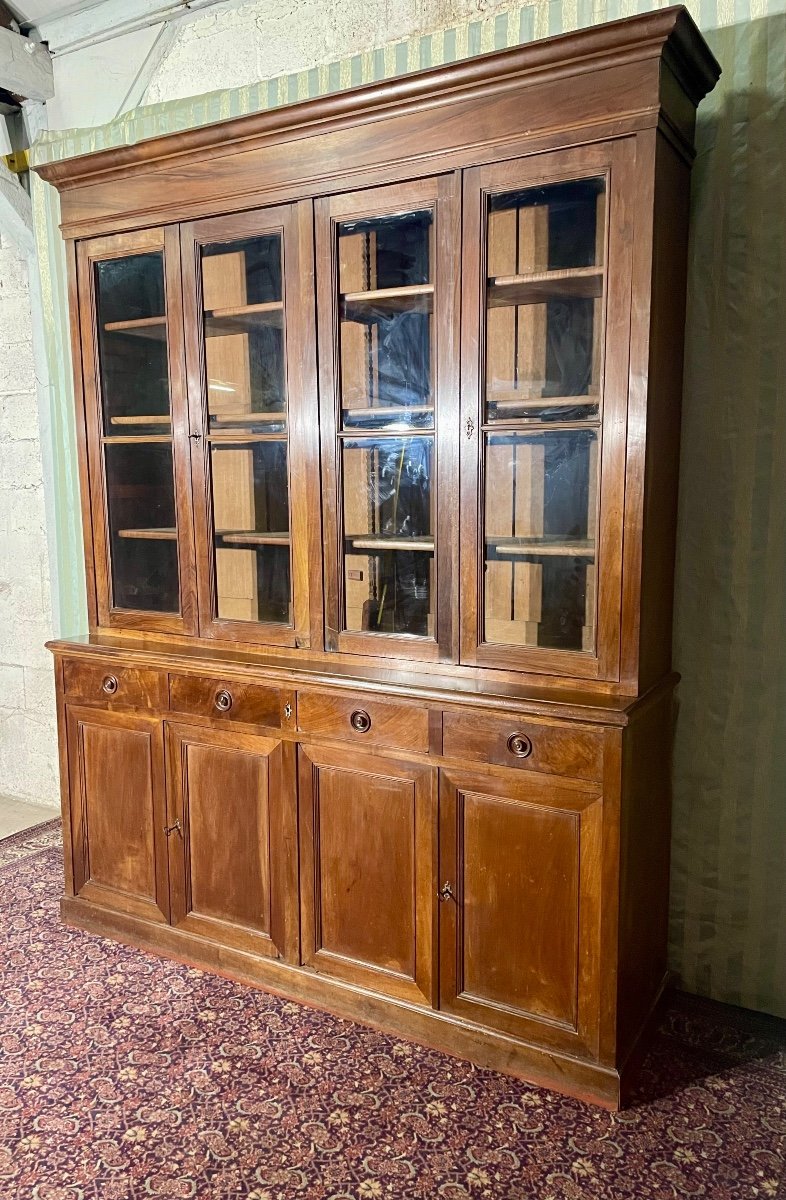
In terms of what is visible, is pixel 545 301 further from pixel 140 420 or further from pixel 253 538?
pixel 140 420

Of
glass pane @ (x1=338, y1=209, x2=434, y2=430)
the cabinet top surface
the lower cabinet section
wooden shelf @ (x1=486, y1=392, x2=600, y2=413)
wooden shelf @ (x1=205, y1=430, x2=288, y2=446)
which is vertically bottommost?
the lower cabinet section

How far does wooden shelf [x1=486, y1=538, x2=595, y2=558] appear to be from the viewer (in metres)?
1.96

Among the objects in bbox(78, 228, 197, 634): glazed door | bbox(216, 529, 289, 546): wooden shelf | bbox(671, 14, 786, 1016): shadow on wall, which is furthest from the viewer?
bbox(78, 228, 197, 634): glazed door

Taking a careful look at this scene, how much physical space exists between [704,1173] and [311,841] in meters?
1.13

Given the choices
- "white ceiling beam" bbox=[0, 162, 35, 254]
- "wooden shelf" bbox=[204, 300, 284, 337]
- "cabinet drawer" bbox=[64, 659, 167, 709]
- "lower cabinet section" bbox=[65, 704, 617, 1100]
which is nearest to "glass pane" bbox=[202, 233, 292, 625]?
"wooden shelf" bbox=[204, 300, 284, 337]

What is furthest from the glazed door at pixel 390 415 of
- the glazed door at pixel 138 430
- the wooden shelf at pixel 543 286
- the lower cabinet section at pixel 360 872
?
the glazed door at pixel 138 430

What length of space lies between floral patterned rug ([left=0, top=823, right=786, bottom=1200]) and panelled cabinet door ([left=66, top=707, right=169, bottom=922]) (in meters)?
0.30

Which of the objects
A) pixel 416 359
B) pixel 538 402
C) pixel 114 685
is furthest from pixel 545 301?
pixel 114 685

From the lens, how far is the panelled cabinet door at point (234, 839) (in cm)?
233

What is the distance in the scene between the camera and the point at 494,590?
206 centimetres

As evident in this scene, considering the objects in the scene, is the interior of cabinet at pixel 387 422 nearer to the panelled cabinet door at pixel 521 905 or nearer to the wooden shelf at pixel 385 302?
the wooden shelf at pixel 385 302

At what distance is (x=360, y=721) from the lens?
2156 millimetres

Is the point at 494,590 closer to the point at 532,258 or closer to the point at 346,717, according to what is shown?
the point at 346,717

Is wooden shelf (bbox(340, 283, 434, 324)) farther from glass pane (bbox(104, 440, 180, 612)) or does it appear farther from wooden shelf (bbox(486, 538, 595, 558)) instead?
glass pane (bbox(104, 440, 180, 612))
